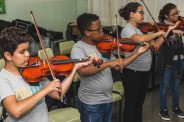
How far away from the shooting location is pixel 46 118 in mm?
1617

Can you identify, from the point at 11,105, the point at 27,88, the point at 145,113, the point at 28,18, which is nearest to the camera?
the point at 11,105

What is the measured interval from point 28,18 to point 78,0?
3.95ft

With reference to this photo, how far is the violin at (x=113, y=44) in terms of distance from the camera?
2.22 meters

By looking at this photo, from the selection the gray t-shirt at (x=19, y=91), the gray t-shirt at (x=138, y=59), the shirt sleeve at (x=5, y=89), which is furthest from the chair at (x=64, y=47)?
the shirt sleeve at (x=5, y=89)

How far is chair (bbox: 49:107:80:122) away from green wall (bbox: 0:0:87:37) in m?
2.58

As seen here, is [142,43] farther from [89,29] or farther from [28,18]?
[28,18]

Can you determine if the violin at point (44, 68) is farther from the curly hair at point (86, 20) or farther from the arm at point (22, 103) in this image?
the curly hair at point (86, 20)

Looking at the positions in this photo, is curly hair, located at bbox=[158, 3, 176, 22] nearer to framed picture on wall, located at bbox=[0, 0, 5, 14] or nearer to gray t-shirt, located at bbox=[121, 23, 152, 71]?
gray t-shirt, located at bbox=[121, 23, 152, 71]

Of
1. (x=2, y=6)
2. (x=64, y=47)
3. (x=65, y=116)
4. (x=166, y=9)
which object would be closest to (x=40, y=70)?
(x=65, y=116)

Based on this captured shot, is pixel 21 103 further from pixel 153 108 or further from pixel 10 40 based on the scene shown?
pixel 153 108

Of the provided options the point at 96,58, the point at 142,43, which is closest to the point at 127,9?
the point at 142,43

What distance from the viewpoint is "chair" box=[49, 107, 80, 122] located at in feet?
8.04

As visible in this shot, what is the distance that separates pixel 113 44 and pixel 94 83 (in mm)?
469

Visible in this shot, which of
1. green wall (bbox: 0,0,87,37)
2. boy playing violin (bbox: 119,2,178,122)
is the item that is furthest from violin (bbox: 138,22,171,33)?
green wall (bbox: 0,0,87,37)
